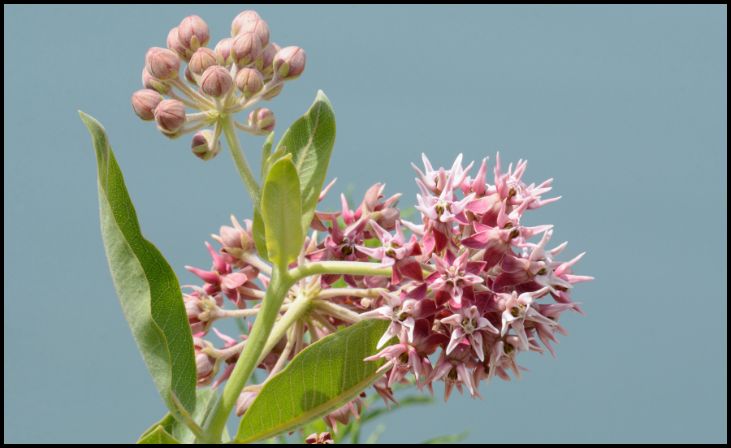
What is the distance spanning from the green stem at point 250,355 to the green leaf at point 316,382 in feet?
0.12

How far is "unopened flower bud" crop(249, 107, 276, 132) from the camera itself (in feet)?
4.93

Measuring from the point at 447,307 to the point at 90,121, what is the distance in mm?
571

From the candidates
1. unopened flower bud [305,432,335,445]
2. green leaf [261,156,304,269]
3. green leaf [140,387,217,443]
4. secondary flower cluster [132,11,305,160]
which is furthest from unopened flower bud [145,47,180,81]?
unopened flower bud [305,432,335,445]

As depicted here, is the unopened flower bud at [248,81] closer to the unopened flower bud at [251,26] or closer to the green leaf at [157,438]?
the unopened flower bud at [251,26]

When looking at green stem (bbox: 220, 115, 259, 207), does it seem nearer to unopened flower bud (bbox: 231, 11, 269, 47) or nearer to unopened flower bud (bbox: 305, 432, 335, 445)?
unopened flower bud (bbox: 231, 11, 269, 47)

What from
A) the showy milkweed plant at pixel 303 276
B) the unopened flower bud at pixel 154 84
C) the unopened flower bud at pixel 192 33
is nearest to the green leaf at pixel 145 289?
the showy milkweed plant at pixel 303 276

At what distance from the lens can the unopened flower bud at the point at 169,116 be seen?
1.38 meters

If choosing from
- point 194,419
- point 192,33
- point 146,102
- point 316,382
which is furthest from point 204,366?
point 192,33

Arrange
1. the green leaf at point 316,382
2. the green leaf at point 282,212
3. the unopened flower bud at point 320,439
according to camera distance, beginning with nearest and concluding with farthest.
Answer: the green leaf at point 282,212
the green leaf at point 316,382
the unopened flower bud at point 320,439

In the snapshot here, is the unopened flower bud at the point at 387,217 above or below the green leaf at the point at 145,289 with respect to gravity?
above

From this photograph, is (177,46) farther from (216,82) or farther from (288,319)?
(288,319)

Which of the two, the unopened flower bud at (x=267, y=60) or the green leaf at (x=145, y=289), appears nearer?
the green leaf at (x=145, y=289)

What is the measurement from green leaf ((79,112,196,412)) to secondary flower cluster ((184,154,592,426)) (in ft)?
0.36

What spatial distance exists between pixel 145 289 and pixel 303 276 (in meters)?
0.23
